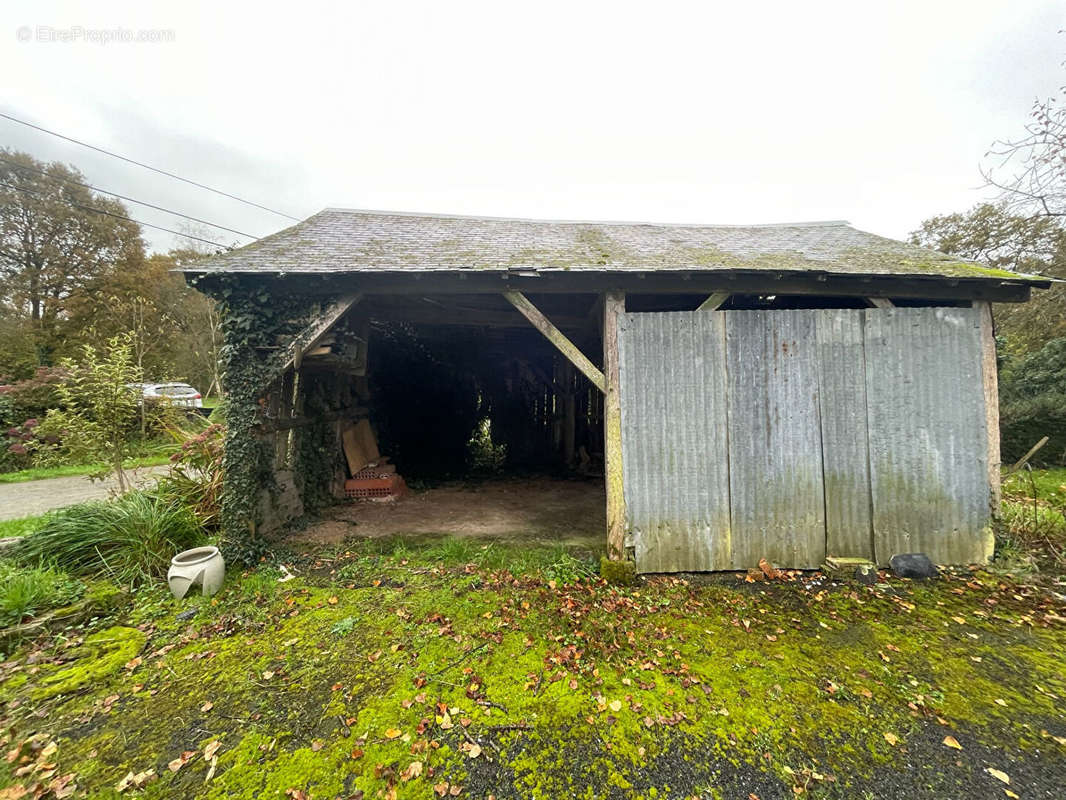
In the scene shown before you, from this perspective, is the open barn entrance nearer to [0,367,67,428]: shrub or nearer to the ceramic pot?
the ceramic pot

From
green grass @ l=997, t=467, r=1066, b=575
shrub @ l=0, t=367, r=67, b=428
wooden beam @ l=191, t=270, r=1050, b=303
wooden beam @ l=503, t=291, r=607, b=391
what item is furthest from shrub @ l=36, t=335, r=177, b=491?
green grass @ l=997, t=467, r=1066, b=575

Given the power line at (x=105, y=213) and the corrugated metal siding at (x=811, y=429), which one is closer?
the corrugated metal siding at (x=811, y=429)

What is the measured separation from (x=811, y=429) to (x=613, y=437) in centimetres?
196

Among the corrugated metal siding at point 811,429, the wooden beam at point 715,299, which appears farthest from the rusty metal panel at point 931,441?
the wooden beam at point 715,299

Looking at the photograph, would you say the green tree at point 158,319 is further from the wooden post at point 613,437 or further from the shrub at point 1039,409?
the shrub at point 1039,409

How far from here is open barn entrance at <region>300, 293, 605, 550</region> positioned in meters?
5.30

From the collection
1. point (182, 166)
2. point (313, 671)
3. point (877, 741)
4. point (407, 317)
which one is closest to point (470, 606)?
point (313, 671)

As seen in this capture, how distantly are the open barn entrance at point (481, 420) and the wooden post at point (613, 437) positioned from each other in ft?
2.36

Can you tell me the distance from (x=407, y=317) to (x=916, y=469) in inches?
252

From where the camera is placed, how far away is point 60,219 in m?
14.8

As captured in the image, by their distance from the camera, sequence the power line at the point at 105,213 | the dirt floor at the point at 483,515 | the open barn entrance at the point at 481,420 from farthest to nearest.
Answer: the power line at the point at 105,213, the open barn entrance at the point at 481,420, the dirt floor at the point at 483,515

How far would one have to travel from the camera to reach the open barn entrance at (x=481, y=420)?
5.30 m

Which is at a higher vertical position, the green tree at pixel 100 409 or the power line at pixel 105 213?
the power line at pixel 105 213

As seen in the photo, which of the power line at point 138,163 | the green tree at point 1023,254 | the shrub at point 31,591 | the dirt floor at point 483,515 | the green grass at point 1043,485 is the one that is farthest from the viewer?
the green tree at point 1023,254
